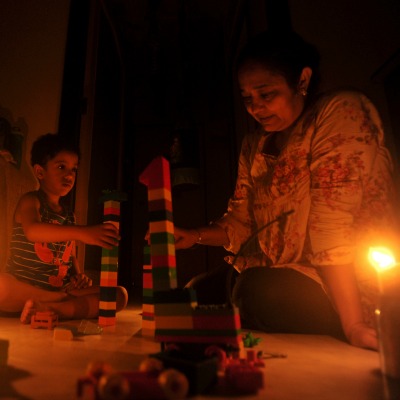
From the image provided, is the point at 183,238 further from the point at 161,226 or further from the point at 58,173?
the point at 58,173

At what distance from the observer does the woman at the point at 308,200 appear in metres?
0.79

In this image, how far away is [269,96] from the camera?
98 cm

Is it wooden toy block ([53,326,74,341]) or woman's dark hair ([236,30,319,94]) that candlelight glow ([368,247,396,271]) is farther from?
wooden toy block ([53,326,74,341])

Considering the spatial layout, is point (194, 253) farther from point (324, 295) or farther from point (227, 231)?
point (324, 295)

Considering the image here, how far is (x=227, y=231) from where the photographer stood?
1.18m

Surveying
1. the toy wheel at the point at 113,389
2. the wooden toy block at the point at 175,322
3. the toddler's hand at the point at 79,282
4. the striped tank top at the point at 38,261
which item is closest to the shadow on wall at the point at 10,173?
the striped tank top at the point at 38,261

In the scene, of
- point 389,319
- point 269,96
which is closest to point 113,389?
point 389,319

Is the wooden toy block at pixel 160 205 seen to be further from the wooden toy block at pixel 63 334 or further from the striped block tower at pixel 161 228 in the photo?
the wooden toy block at pixel 63 334

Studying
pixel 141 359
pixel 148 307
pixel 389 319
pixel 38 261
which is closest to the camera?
pixel 389 319

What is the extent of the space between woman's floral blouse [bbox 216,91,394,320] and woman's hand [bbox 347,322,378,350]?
10 centimetres

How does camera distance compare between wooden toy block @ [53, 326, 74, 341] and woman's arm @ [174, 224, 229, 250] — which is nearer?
wooden toy block @ [53, 326, 74, 341]

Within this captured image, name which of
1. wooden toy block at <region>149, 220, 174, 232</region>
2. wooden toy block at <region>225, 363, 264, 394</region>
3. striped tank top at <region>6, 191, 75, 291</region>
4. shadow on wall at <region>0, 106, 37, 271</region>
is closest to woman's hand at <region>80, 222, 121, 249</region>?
wooden toy block at <region>149, 220, 174, 232</region>

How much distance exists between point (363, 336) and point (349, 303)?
0.22ft

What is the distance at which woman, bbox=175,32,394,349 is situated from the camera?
31.1 inches
